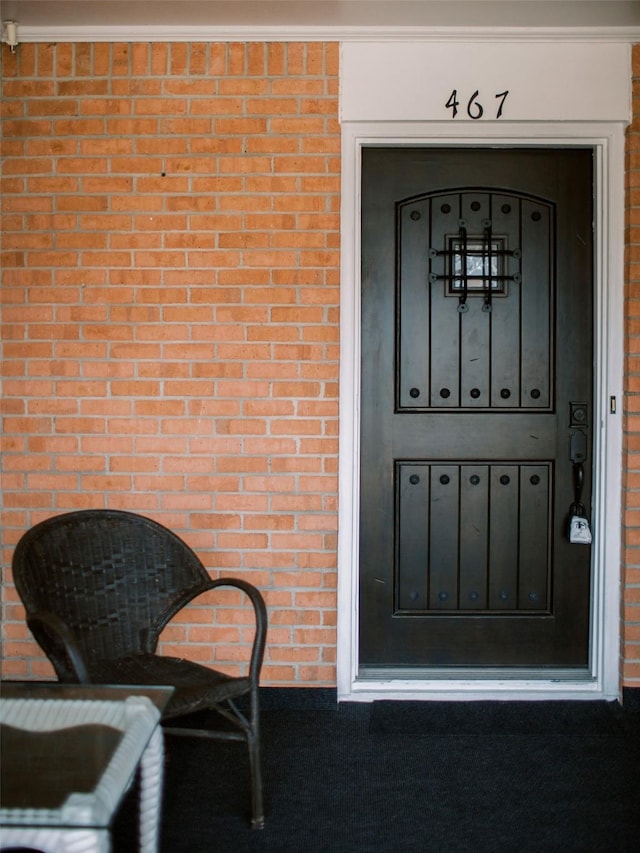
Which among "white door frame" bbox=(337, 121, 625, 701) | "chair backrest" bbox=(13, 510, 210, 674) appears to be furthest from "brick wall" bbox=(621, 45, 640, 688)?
"chair backrest" bbox=(13, 510, 210, 674)

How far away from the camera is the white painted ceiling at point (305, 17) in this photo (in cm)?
288

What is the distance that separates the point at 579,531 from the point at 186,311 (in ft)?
5.70

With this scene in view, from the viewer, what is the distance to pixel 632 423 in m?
3.12

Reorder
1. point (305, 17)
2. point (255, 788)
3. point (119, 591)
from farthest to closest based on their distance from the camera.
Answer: point (305, 17) → point (119, 591) → point (255, 788)

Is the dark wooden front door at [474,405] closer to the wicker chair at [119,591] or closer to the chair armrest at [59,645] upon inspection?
the wicker chair at [119,591]

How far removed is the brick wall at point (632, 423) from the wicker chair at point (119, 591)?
1.49m

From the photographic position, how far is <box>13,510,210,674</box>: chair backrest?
2627mm

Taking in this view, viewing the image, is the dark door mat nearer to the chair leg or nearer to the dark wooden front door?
the dark wooden front door

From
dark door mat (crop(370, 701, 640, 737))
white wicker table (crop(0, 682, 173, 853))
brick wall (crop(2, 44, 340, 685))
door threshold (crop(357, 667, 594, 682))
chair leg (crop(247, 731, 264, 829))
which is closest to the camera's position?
white wicker table (crop(0, 682, 173, 853))

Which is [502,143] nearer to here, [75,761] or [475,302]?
[475,302]

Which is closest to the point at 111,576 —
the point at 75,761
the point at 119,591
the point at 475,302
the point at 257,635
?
the point at 119,591

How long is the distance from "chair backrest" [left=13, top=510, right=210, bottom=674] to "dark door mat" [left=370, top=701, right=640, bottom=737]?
0.95 m

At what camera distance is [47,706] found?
1.98 m

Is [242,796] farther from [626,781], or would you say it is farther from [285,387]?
[285,387]
